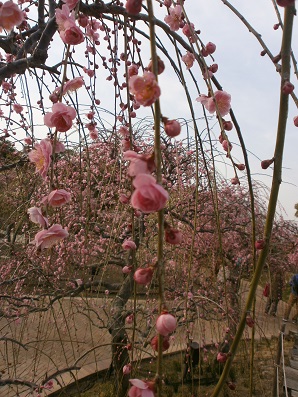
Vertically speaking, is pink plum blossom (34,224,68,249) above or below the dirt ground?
above

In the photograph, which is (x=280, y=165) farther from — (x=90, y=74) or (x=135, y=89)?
(x=90, y=74)

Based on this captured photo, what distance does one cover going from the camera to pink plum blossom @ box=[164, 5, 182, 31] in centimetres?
79

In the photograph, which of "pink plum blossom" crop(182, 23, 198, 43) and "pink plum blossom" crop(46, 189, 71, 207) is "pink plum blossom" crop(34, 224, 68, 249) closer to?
"pink plum blossom" crop(46, 189, 71, 207)

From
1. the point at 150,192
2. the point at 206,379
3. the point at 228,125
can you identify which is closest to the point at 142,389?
the point at 150,192

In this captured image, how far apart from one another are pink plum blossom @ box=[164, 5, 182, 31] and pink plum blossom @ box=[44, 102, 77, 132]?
0.37m

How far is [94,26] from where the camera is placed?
4.26ft

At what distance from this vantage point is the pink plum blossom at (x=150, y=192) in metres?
0.33

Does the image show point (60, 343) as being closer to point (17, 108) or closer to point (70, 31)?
point (17, 108)

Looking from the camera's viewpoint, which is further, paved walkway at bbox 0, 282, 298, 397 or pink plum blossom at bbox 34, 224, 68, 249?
paved walkway at bbox 0, 282, 298, 397

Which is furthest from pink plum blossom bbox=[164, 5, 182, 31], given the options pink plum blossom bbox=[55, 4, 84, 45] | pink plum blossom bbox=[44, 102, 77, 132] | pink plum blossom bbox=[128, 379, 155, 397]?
pink plum blossom bbox=[128, 379, 155, 397]

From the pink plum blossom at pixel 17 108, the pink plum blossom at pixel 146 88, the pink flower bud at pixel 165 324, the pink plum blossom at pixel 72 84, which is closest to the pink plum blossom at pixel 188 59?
the pink plum blossom at pixel 72 84

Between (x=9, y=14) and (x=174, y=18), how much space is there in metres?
0.32

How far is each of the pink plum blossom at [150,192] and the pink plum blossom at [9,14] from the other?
530 millimetres

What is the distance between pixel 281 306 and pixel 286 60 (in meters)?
6.84
